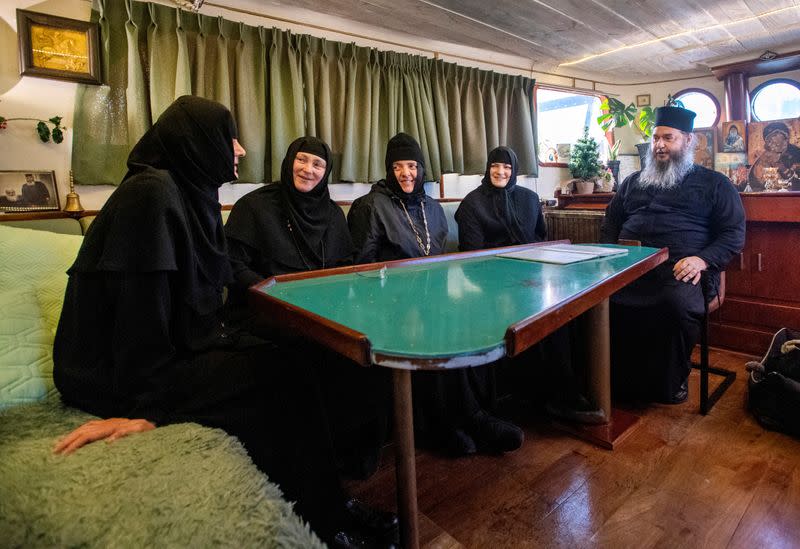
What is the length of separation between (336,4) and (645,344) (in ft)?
9.13

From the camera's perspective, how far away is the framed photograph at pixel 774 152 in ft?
14.3

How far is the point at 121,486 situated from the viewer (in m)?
0.77

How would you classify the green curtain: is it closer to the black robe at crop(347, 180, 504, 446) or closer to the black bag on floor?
the black robe at crop(347, 180, 504, 446)

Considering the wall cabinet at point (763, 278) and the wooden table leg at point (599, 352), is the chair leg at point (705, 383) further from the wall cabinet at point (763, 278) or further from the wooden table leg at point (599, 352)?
the wall cabinet at point (763, 278)

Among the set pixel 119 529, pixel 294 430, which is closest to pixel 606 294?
pixel 294 430

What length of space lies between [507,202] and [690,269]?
3.82ft

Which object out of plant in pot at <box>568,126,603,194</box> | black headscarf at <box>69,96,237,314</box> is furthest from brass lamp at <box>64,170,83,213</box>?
plant in pot at <box>568,126,603,194</box>

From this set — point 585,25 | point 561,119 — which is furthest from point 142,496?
point 561,119

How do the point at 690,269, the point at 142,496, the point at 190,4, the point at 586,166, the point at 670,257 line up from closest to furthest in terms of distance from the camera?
the point at 142,496 < the point at 690,269 < the point at 670,257 < the point at 190,4 < the point at 586,166

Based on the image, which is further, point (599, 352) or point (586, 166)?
point (586, 166)

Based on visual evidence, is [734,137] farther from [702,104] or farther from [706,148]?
[702,104]

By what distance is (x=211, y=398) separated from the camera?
3.49ft

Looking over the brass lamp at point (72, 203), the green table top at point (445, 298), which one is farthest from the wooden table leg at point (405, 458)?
the brass lamp at point (72, 203)

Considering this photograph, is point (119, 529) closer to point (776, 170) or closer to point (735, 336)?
point (735, 336)
